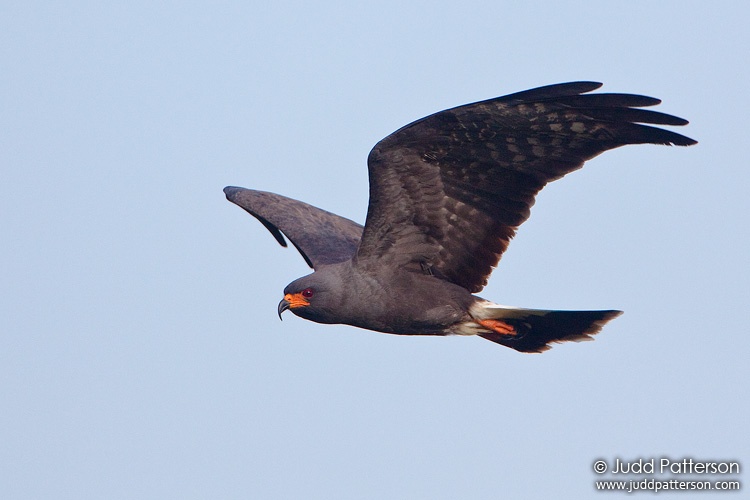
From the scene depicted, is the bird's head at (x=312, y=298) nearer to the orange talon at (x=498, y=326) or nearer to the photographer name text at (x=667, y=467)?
the orange talon at (x=498, y=326)

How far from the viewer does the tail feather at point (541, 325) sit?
10164 mm

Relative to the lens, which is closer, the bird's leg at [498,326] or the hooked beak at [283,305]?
the hooked beak at [283,305]

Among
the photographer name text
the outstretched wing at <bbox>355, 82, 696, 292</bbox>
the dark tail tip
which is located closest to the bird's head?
the outstretched wing at <bbox>355, 82, 696, 292</bbox>

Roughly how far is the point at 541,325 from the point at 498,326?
0.38 meters

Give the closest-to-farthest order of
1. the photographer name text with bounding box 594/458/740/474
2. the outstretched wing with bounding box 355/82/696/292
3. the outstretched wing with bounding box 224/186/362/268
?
the outstretched wing with bounding box 355/82/696/292
the photographer name text with bounding box 594/458/740/474
the outstretched wing with bounding box 224/186/362/268

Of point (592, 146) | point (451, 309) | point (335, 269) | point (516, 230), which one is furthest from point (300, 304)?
point (592, 146)

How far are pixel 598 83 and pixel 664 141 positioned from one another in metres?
0.87

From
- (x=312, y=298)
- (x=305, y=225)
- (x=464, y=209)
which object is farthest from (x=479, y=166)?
(x=305, y=225)

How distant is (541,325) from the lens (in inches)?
408

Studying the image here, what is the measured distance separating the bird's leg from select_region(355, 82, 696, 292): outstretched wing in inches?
12.5

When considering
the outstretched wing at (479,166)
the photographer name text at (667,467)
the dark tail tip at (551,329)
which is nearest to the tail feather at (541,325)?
the dark tail tip at (551,329)

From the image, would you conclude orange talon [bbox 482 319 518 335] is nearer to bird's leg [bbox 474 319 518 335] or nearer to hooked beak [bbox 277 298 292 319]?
bird's leg [bbox 474 319 518 335]

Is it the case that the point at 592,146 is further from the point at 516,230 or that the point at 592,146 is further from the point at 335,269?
the point at 335,269

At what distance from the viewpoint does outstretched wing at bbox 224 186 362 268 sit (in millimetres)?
11391
